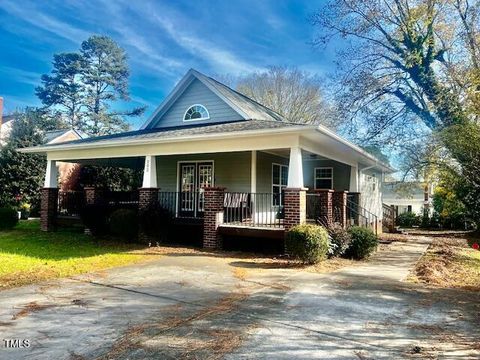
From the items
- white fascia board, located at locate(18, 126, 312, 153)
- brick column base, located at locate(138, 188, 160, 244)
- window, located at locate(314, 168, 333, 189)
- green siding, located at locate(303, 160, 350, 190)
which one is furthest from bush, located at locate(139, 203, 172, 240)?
window, located at locate(314, 168, 333, 189)

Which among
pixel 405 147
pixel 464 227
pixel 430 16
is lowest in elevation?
pixel 464 227

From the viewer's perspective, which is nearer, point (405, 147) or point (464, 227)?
point (405, 147)

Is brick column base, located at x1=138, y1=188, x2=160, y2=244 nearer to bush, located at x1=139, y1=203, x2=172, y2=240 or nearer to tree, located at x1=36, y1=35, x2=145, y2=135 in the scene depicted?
bush, located at x1=139, y1=203, x2=172, y2=240

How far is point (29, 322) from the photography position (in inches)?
173

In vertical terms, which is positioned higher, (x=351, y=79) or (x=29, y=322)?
(x=351, y=79)

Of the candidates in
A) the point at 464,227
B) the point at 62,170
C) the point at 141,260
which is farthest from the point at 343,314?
the point at 464,227

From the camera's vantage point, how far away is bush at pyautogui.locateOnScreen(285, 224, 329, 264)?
8211 mm

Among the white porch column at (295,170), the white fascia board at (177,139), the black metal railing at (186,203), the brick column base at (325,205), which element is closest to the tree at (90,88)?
the white fascia board at (177,139)

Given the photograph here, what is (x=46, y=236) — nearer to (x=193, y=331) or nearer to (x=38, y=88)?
(x=193, y=331)

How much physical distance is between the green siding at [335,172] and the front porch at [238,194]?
0.04 m

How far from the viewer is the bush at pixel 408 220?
98.3 feet

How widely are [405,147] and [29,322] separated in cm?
1548

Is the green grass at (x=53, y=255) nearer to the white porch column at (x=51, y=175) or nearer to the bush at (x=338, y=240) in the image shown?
the white porch column at (x=51, y=175)

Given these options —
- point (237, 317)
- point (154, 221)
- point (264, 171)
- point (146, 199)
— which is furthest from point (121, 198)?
point (237, 317)
